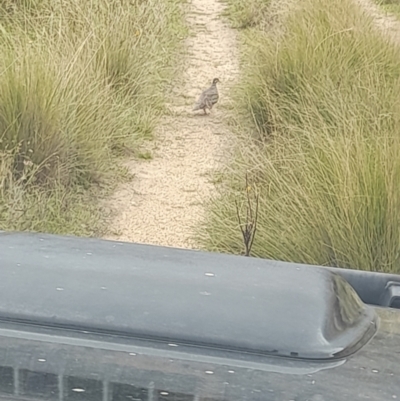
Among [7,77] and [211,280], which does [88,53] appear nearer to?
[7,77]

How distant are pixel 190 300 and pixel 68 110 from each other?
12.8 feet

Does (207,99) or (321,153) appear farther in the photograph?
(207,99)

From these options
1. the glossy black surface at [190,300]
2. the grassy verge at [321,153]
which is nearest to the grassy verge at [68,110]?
the grassy verge at [321,153]

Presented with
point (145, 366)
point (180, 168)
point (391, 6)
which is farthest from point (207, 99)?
point (145, 366)

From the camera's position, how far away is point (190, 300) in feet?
4.35

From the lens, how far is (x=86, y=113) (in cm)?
529

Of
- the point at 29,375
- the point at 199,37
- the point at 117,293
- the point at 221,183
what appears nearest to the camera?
the point at 29,375

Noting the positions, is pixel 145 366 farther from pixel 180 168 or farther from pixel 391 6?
pixel 391 6

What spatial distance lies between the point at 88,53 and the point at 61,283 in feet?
15.5

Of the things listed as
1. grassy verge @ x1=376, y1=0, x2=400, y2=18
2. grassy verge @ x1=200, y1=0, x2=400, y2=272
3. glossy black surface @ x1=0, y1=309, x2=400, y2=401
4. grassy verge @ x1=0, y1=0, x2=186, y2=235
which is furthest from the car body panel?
grassy verge @ x1=376, y1=0, x2=400, y2=18

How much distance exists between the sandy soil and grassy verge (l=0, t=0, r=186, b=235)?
0.15m

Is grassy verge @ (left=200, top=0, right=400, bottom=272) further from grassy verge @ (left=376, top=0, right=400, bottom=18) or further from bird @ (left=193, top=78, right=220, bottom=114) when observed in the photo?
grassy verge @ (left=376, top=0, right=400, bottom=18)

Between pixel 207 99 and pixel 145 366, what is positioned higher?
pixel 145 366

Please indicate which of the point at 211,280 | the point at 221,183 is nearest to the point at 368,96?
the point at 221,183
